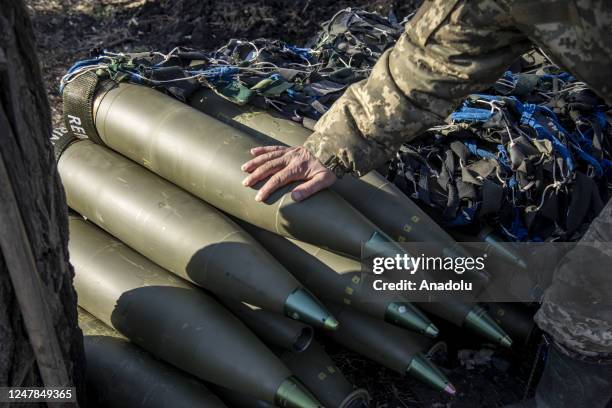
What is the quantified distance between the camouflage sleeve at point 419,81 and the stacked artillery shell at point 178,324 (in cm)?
89

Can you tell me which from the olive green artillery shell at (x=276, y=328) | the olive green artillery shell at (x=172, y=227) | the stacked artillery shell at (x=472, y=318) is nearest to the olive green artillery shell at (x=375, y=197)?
the stacked artillery shell at (x=472, y=318)

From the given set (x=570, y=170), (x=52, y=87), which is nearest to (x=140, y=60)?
(x=52, y=87)

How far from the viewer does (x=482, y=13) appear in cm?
231

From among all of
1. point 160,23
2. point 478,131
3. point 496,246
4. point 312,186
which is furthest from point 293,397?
point 160,23

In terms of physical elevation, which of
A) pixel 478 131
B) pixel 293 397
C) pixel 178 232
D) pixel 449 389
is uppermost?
pixel 478 131

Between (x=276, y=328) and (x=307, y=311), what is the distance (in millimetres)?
210

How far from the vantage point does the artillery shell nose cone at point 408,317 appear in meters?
2.94

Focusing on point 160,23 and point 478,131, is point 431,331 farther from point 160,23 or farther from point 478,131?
point 160,23

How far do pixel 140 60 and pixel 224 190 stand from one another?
4.41ft

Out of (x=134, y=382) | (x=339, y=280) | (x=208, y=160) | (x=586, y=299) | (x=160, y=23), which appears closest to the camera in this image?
(x=586, y=299)

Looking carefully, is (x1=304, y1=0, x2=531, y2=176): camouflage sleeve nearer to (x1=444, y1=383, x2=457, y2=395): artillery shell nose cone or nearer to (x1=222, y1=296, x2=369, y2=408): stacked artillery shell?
(x1=222, y1=296, x2=369, y2=408): stacked artillery shell

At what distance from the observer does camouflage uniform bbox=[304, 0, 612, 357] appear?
2223 millimetres

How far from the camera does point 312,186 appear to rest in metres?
2.99

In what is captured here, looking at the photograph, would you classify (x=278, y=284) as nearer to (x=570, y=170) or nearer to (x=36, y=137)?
(x=36, y=137)
